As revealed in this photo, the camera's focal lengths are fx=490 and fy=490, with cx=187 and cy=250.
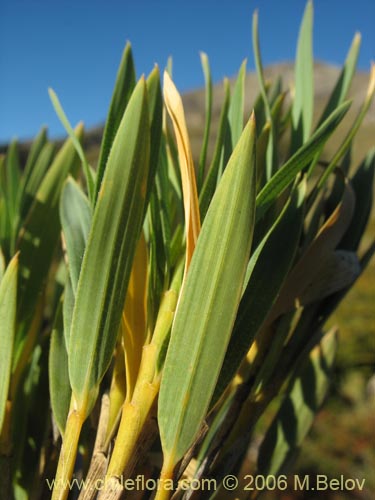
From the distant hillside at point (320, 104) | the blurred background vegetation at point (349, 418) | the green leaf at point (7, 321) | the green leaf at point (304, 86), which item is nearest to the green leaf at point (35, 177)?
the green leaf at point (7, 321)

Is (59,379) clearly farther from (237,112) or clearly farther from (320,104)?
(320,104)

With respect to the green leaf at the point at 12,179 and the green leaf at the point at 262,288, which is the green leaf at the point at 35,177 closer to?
the green leaf at the point at 12,179

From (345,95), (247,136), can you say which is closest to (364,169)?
(345,95)

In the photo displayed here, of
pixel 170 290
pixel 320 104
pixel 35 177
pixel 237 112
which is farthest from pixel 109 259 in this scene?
pixel 320 104

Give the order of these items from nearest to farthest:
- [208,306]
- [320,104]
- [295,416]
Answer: [208,306], [295,416], [320,104]

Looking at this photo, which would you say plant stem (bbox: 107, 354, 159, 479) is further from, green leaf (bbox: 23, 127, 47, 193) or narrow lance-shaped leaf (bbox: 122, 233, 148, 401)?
green leaf (bbox: 23, 127, 47, 193)

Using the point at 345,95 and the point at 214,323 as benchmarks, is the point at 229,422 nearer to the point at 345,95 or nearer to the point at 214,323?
the point at 214,323
